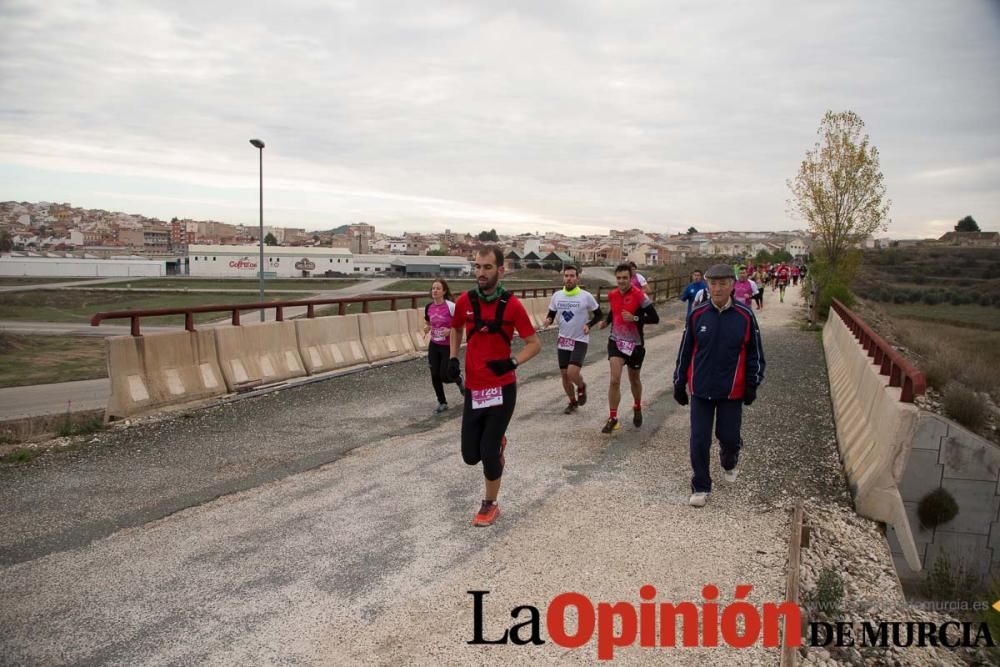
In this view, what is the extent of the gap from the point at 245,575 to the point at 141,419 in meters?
5.14

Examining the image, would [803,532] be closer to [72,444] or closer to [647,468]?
[647,468]

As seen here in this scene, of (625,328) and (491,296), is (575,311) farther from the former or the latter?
(491,296)

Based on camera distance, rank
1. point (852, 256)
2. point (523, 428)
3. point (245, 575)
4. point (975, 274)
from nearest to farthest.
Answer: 1. point (245, 575)
2. point (523, 428)
3. point (852, 256)
4. point (975, 274)

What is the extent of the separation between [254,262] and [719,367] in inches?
4967

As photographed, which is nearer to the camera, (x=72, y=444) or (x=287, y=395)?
(x=72, y=444)

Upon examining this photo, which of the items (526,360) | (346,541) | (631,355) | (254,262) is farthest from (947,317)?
(254,262)

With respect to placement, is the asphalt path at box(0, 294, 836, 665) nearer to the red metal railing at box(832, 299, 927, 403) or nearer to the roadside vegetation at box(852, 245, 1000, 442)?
the red metal railing at box(832, 299, 927, 403)

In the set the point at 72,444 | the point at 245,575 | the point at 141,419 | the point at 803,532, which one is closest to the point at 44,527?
the point at 245,575

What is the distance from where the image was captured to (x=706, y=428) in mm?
5859

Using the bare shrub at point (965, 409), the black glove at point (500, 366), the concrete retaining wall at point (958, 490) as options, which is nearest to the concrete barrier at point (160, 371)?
the black glove at point (500, 366)

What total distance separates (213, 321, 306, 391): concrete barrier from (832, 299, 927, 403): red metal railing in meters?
8.67

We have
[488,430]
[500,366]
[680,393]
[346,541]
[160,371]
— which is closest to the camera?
[346,541]

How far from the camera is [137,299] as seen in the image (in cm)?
6688

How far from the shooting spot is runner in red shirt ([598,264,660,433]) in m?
8.18
